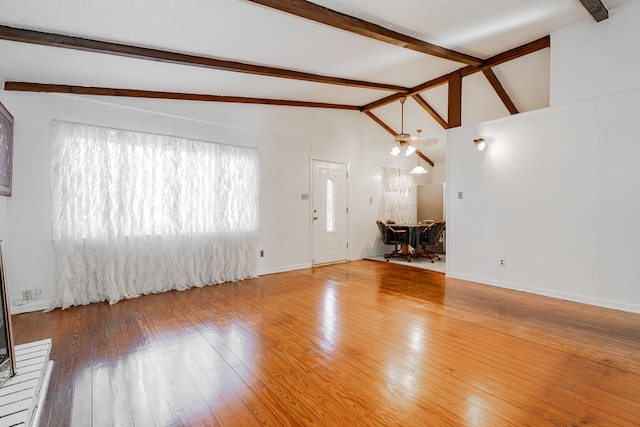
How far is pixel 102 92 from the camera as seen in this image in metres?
3.85

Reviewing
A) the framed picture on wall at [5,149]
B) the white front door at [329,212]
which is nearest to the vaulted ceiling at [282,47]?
the framed picture on wall at [5,149]

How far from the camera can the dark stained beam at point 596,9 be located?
3147 mm

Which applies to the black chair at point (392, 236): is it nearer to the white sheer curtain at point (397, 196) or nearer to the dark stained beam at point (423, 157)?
the white sheer curtain at point (397, 196)

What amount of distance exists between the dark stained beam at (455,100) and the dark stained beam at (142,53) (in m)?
2.21

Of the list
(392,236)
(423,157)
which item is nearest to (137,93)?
(392,236)

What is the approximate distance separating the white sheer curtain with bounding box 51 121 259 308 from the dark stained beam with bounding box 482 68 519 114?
4.06 meters

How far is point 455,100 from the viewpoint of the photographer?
5.10 m

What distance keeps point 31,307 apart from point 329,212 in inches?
190

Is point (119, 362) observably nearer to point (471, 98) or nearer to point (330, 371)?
point (330, 371)

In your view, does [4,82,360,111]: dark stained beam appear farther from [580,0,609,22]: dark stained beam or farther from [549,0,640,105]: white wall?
[580,0,609,22]: dark stained beam

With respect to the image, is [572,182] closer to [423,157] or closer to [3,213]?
[423,157]

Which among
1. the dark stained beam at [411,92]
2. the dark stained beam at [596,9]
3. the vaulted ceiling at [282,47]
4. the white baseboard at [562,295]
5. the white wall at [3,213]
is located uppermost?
the dark stained beam at [411,92]

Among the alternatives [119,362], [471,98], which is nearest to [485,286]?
[471,98]

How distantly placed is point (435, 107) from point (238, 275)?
5.10 m
